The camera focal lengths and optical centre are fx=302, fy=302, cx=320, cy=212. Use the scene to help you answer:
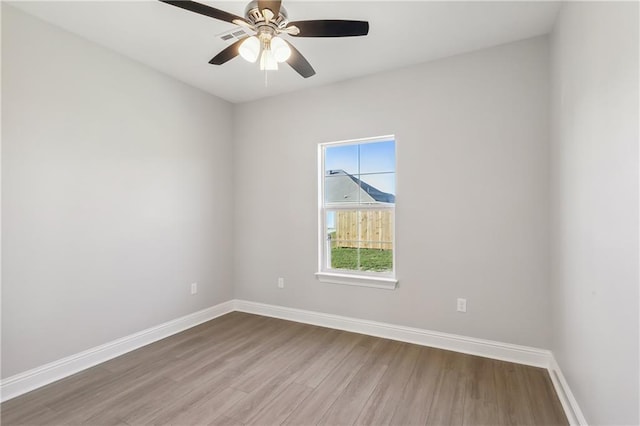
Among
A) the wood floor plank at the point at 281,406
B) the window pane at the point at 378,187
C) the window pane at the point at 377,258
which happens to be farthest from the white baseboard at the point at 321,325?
the window pane at the point at 378,187

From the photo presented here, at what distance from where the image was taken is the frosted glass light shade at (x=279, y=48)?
1833 millimetres

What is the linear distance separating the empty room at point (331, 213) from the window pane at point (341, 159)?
22 millimetres

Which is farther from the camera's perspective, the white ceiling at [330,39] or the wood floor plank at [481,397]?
the white ceiling at [330,39]

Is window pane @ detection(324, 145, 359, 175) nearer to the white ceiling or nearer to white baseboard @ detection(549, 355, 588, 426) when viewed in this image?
the white ceiling

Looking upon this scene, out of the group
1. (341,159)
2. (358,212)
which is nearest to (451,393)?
(358,212)

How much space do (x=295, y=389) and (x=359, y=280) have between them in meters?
1.31

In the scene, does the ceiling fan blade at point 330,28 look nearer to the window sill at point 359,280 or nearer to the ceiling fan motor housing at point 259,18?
the ceiling fan motor housing at point 259,18

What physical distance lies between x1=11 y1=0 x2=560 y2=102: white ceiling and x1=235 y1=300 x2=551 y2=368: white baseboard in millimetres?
2566

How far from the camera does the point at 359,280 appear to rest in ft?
10.5

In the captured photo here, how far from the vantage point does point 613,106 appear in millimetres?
1332

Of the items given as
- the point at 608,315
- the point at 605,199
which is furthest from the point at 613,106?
the point at 608,315

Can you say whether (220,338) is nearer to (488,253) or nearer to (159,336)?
(159,336)

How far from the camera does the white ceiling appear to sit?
83.4 inches

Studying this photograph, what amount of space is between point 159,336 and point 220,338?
0.61 meters
